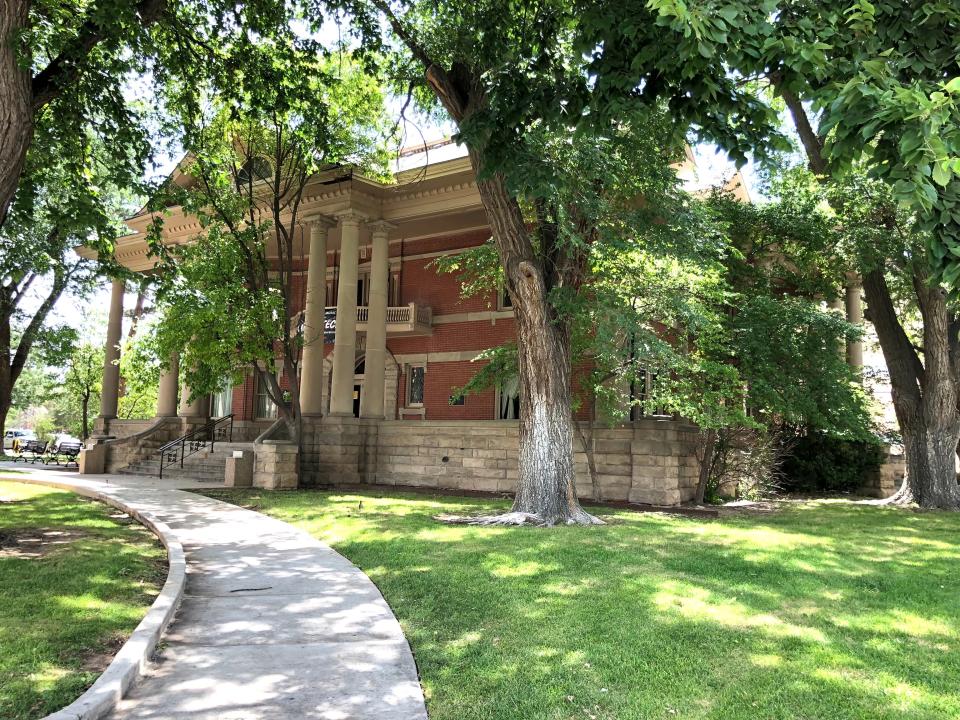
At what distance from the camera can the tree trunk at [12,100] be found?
22.5 feet

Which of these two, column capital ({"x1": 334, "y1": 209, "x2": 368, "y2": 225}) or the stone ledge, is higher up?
column capital ({"x1": 334, "y1": 209, "x2": 368, "y2": 225})

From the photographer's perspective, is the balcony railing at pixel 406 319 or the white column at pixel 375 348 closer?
the white column at pixel 375 348

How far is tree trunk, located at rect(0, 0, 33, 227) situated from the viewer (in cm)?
684

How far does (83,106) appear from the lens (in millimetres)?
10906

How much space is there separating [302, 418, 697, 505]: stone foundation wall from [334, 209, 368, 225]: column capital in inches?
227

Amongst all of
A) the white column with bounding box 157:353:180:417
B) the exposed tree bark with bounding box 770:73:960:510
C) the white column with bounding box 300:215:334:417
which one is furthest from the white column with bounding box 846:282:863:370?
the white column with bounding box 157:353:180:417

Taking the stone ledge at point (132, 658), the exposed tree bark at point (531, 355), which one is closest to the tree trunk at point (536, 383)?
the exposed tree bark at point (531, 355)

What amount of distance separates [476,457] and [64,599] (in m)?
12.9

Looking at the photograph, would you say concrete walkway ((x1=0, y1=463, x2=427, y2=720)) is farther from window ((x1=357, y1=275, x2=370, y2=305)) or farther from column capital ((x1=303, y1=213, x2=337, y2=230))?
window ((x1=357, y1=275, x2=370, y2=305))

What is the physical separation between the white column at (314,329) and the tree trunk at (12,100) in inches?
513

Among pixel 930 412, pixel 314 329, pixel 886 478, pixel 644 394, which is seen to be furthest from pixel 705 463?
pixel 314 329

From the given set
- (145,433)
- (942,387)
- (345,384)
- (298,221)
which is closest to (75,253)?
(145,433)

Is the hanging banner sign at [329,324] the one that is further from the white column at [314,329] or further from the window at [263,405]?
the window at [263,405]

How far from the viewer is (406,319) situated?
2359cm
